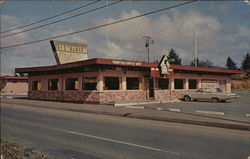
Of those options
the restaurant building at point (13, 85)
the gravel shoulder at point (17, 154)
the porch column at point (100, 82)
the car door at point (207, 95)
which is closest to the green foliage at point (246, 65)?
the gravel shoulder at point (17, 154)

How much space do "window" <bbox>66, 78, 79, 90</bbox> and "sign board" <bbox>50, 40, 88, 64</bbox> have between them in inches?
330

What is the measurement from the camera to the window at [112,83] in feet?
80.7

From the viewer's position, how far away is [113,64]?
23203 mm

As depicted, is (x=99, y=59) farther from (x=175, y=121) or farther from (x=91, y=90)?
(x=175, y=121)

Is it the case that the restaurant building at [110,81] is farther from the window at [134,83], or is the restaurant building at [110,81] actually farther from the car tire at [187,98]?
the car tire at [187,98]

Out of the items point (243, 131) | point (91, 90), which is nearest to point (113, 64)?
point (91, 90)

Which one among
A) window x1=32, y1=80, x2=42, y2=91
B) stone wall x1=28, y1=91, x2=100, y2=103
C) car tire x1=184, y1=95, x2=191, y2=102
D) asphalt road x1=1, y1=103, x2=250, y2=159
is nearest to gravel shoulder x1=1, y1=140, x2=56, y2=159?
asphalt road x1=1, y1=103, x2=250, y2=159

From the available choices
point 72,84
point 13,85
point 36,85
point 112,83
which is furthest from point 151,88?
point 13,85

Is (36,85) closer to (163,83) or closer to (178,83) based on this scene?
(163,83)

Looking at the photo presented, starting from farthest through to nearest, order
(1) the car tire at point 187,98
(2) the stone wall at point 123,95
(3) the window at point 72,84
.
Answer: (1) the car tire at point 187,98 → (3) the window at point 72,84 → (2) the stone wall at point 123,95

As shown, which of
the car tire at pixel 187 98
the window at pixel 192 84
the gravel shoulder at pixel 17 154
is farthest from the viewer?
the window at pixel 192 84

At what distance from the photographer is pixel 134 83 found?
2677 centimetres

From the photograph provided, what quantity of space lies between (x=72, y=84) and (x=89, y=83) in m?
3.04

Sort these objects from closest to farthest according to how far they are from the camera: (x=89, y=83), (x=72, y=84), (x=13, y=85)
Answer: (x=89, y=83) < (x=72, y=84) < (x=13, y=85)
